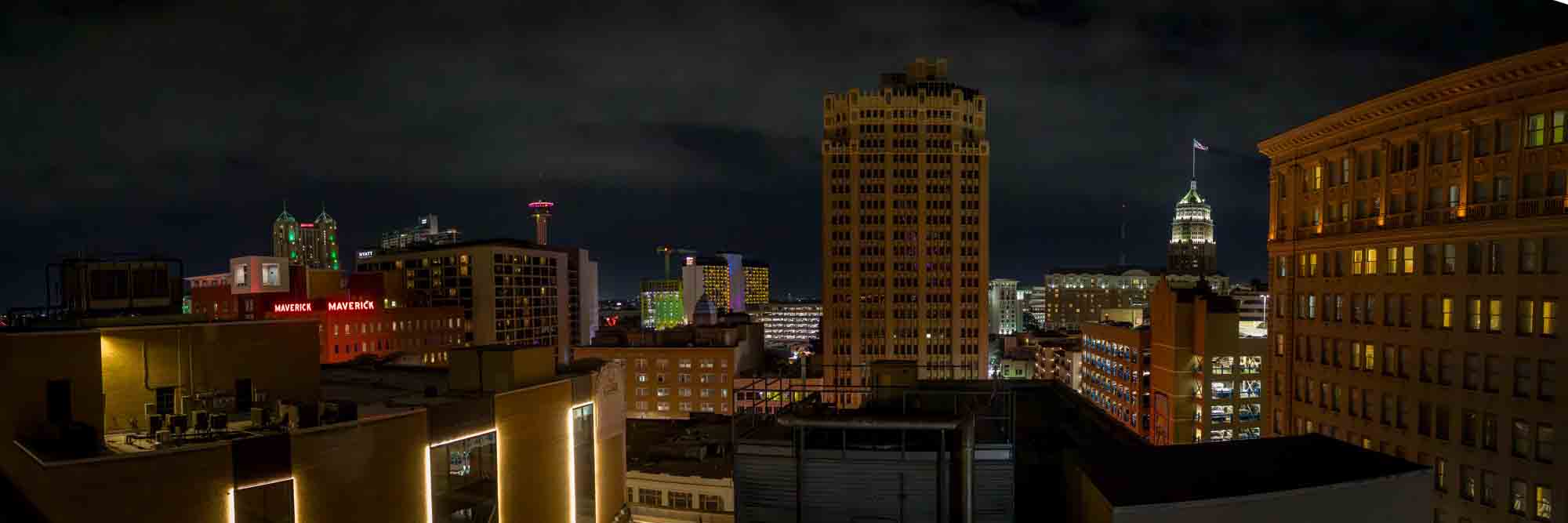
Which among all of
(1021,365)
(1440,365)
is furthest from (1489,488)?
(1021,365)

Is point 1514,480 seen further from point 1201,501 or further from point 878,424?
point 878,424

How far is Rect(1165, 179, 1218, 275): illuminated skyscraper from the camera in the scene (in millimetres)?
193625

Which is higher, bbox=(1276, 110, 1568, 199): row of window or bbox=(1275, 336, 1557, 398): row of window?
bbox=(1276, 110, 1568, 199): row of window

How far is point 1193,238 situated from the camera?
19462 centimetres

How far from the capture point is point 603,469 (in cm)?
2209

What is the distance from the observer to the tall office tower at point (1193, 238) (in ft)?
635

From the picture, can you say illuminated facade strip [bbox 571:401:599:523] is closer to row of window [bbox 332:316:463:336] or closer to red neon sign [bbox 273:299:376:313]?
red neon sign [bbox 273:299:376:313]

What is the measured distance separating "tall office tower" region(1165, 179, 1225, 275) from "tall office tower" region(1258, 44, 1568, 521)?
180m

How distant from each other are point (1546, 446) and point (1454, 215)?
27.5 ft

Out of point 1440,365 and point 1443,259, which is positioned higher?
point 1443,259

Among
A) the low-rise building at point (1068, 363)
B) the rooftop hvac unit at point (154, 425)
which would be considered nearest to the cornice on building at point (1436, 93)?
the rooftop hvac unit at point (154, 425)

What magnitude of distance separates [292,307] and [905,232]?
6576 centimetres

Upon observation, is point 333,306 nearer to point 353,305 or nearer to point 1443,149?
point 353,305

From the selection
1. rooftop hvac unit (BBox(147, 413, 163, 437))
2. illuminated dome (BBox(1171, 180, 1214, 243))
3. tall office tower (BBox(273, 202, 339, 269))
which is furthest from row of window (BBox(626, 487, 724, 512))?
illuminated dome (BBox(1171, 180, 1214, 243))
